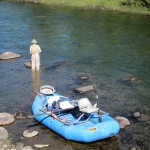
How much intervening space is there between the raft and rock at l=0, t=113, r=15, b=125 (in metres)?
1.13

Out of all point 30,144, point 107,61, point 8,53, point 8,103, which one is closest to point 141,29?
point 107,61

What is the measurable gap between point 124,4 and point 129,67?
2910 cm

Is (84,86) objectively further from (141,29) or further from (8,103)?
(141,29)

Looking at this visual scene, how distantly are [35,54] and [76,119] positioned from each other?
9683 mm

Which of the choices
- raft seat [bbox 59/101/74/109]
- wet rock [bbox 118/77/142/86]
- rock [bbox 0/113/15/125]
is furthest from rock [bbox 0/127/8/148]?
wet rock [bbox 118/77/142/86]

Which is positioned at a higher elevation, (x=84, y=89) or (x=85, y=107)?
(x=85, y=107)

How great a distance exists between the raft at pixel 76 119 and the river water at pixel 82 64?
1.50ft

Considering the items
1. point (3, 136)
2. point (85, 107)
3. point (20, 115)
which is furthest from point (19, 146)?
point (20, 115)

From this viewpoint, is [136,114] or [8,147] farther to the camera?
[136,114]

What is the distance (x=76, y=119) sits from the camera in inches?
678

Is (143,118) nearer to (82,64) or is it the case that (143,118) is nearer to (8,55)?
(82,64)

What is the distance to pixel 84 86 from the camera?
23578 millimetres

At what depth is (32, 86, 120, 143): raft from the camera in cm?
1591

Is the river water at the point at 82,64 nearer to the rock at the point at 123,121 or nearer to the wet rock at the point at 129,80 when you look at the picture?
the wet rock at the point at 129,80
